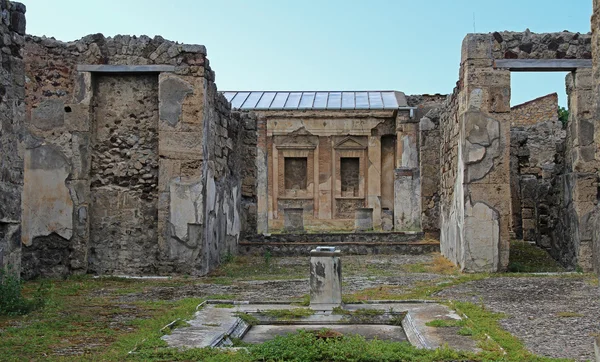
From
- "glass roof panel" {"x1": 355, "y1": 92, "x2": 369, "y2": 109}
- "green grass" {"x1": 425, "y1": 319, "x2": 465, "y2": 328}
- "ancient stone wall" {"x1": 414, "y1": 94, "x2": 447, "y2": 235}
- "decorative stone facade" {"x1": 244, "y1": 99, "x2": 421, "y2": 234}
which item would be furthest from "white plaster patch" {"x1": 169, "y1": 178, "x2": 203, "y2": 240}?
"glass roof panel" {"x1": 355, "y1": 92, "x2": 369, "y2": 109}

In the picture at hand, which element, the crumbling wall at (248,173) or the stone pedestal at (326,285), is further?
the crumbling wall at (248,173)

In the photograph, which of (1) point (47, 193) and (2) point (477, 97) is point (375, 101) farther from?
(1) point (47, 193)

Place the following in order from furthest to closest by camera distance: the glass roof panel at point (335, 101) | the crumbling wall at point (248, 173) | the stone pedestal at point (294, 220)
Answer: the glass roof panel at point (335, 101) < the stone pedestal at point (294, 220) < the crumbling wall at point (248, 173)

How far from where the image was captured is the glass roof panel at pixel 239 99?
26438 millimetres

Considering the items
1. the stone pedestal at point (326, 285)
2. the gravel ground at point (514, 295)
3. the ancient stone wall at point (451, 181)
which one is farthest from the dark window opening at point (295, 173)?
the stone pedestal at point (326, 285)

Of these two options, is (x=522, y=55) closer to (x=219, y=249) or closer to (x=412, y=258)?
(x=412, y=258)

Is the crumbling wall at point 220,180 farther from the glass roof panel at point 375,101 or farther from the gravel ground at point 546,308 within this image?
the glass roof panel at point 375,101

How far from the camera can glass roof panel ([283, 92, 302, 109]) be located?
25.6 m

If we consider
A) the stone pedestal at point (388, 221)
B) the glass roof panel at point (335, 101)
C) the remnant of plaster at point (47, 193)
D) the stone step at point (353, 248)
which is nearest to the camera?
the remnant of plaster at point (47, 193)

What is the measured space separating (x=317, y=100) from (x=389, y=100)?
2.74 metres

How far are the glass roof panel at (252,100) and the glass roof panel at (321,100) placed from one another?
2.23 m

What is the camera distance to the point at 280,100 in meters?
26.8

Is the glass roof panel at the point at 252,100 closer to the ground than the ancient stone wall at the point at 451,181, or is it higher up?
higher up

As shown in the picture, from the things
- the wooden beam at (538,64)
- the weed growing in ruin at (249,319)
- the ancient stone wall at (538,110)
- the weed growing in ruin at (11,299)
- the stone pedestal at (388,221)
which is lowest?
the weed growing in ruin at (249,319)
